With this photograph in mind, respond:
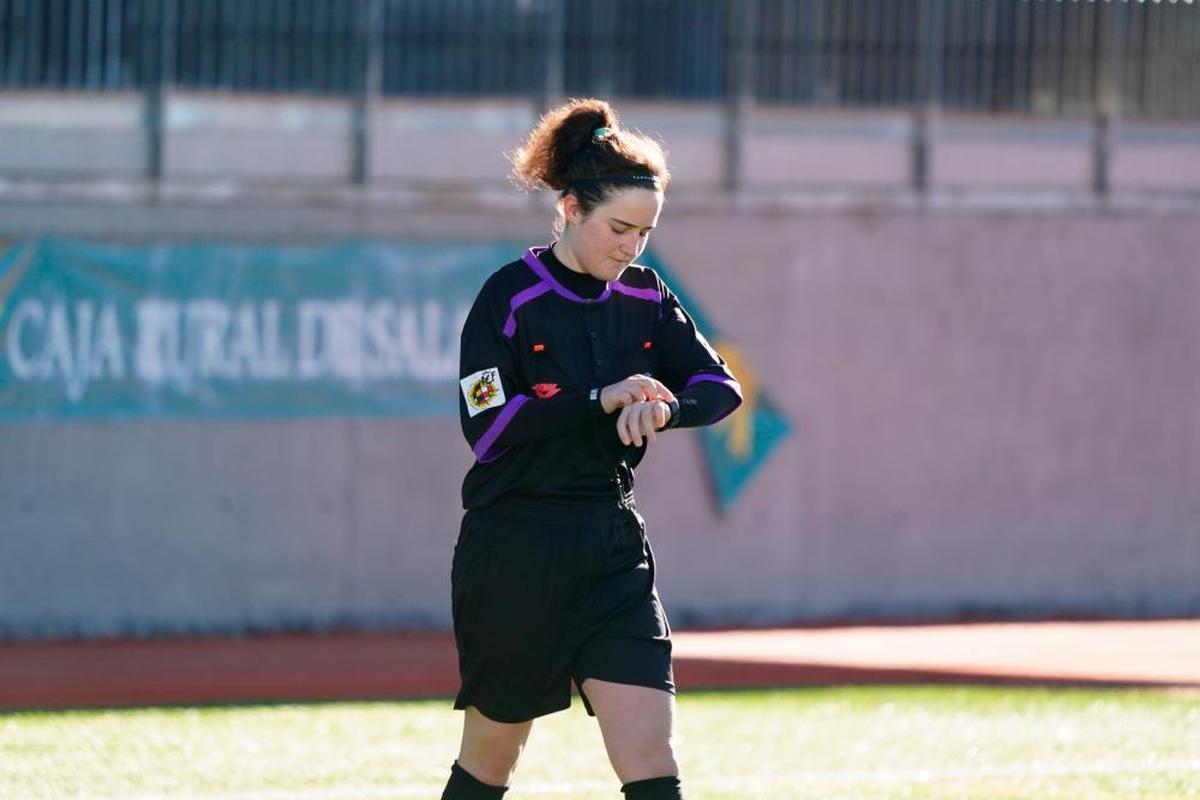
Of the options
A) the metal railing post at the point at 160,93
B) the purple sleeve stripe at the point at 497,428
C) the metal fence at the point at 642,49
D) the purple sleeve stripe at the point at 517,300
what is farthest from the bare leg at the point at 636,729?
the metal fence at the point at 642,49

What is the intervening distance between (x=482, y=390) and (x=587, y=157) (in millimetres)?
576

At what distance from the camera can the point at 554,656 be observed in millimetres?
4367

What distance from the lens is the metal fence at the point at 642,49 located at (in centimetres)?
1173

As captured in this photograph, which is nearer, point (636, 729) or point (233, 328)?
point (636, 729)

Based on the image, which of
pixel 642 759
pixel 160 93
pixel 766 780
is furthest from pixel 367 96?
pixel 642 759

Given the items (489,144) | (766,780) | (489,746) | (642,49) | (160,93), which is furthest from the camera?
(642,49)

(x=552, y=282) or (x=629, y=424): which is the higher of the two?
(x=552, y=282)

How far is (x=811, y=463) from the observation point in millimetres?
12523

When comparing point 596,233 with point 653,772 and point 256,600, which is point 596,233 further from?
point 256,600

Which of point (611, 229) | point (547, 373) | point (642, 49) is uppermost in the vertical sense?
point (642, 49)

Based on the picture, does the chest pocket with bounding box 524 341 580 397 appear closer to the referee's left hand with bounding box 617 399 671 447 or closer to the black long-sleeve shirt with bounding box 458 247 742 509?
the black long-sleeve shirt with bounding box 458 247 742 509

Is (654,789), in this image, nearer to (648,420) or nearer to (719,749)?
(648,420)

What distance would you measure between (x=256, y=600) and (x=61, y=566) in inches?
45.5

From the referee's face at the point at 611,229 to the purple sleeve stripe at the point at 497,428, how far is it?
0.35m
